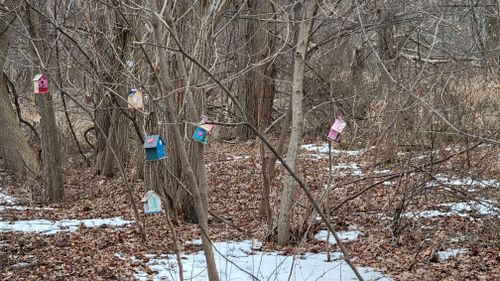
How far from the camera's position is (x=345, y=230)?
655 centimetres

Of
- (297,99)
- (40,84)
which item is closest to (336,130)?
(297,99)

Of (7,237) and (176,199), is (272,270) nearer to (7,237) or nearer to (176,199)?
(176,199)

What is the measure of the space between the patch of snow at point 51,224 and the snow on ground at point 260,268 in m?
1.71

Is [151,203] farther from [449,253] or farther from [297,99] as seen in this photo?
[449,253]

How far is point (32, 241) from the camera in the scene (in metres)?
6.53

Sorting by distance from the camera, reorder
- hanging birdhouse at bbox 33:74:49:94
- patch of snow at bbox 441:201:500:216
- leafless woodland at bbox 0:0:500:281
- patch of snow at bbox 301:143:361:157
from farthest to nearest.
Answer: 1. patch of snow at bbox 301:143:361:157
2. hanging birdhouse at bbox 33:74:49:94
3. patch of snow at bbox 441:201:500:216
4. leafless woodland at bbox 0:0:500:281

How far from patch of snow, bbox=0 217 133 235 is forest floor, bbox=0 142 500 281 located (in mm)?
13

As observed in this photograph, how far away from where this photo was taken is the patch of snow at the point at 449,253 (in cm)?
545

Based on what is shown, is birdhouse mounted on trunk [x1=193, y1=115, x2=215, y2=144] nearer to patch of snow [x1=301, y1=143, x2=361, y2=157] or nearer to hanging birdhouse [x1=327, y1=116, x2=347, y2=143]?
hanging birdhouse [x1=327, y1=116, x2=347, y2=143]

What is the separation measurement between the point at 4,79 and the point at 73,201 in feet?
12.3

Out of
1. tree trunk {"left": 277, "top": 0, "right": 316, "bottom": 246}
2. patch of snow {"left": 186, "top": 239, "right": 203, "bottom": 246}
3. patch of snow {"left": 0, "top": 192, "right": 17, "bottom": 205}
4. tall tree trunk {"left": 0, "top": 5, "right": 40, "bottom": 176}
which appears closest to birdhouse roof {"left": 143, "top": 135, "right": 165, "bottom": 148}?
tree trunk {"left": 277, "top": 0, "right": 316, "bottom": 246}

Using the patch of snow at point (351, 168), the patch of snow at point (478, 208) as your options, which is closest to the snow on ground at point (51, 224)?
the patch of snow at point (351, 168)

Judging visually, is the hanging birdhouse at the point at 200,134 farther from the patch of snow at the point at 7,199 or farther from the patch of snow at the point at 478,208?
the patch of snow at the point at 7,199

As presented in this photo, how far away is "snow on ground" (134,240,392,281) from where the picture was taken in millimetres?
5273
